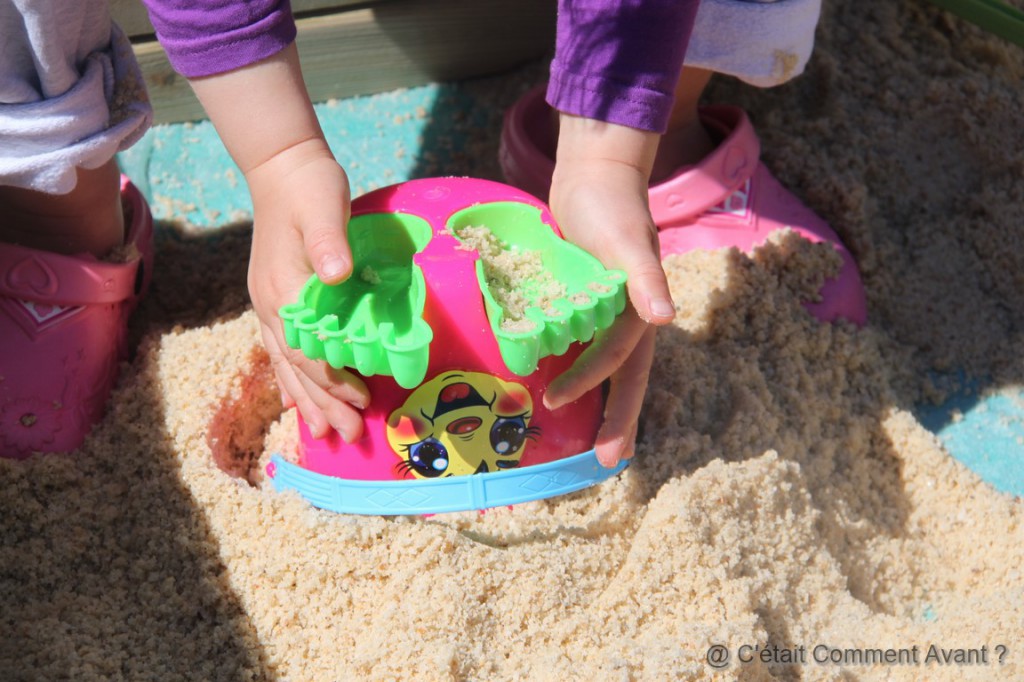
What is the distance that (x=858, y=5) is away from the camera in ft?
5.38

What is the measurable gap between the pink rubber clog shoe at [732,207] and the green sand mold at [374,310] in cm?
40

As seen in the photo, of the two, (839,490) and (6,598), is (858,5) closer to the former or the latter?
(839,490)

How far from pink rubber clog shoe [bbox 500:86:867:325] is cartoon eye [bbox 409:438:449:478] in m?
0.49

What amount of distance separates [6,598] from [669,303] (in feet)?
2.12

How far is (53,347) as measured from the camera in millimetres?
1095

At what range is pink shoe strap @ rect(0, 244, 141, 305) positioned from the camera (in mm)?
1090

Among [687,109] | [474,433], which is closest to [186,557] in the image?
[474,433]

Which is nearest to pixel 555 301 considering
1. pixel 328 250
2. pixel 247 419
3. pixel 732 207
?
pixel 328 250

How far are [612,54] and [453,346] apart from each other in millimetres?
358

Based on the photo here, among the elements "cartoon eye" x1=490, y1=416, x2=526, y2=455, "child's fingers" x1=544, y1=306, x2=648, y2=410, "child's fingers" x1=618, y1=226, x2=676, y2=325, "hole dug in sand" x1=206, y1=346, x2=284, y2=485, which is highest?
"child's fingers" x1=618, y1=226, x2=676, y2=325

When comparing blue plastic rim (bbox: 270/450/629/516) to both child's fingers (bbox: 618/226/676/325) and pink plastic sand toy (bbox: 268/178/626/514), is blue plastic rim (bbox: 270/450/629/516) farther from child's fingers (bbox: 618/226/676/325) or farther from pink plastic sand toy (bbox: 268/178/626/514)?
child's fingers (bbox: 618/226/676/325)

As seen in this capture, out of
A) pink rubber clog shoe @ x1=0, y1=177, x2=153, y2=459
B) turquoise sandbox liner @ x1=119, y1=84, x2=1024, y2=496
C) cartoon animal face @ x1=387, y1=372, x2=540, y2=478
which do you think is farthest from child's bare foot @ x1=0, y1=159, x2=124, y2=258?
cartoon animal face @ x1=387, y1=372, x2=540, y2=478

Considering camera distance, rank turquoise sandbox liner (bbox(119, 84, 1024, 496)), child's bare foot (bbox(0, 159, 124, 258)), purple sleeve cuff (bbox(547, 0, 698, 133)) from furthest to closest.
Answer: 1. turquoise sandbox liner (bbox(119, 84, 1024, 496))
2. child's bare foot (bbox(0, 159, 124, 258))
3. purple sleeve cuff (bbox(547, 0, 698, 133))

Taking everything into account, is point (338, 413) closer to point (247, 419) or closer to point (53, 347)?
point (247, 419)
